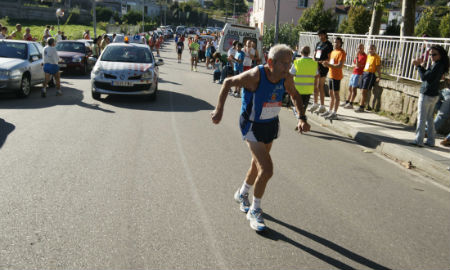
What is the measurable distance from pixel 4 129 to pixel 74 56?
11090 millimetres

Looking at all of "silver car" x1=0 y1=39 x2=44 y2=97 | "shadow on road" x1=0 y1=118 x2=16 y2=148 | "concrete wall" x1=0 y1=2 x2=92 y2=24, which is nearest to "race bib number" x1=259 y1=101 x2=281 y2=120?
"shadow on road" x1=0 y1=118 x2=16 y2=148

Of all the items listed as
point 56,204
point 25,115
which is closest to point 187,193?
point 56,204

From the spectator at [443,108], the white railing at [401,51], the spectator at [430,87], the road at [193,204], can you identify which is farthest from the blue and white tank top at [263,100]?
the white railing at [401,51]

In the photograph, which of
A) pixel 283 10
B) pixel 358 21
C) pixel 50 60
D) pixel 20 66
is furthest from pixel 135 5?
pixel 20 66

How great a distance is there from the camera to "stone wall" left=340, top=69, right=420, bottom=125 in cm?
1020

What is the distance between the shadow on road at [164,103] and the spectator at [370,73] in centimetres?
441

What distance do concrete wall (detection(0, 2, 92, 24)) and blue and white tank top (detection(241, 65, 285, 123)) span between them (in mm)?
90951

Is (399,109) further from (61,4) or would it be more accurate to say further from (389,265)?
(61,4)

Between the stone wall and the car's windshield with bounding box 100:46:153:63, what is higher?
the car's windshield with bounding box 100:46:153:63

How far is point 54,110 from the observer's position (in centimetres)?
988

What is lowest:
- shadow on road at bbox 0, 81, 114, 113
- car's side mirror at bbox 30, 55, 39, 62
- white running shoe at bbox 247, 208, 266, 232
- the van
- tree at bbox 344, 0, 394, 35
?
white running shoe at bbox 247, 208, 266, 232

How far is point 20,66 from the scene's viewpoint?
11.4 meters

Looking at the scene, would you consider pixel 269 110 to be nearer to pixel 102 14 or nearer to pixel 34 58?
pixel 34 58

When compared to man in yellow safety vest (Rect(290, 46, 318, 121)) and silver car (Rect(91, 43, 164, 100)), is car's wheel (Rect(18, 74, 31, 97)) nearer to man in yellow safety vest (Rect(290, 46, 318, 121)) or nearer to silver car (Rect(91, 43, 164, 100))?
silver car (Rect(91, 43, 164, 100))
